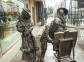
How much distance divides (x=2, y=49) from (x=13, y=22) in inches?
90.1

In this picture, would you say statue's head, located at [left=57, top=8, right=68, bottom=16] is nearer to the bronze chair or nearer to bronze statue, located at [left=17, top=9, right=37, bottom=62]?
the bronze chair

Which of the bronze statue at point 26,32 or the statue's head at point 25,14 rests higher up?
the statue's head at point 25,14

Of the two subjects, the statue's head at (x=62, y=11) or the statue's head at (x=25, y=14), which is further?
the statue's head at (x=62, y=11)

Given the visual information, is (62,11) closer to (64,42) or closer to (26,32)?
(64,42)

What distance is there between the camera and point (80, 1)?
830 inches

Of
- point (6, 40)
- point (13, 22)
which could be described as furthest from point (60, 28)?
point (13, 22)

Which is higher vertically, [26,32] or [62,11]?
[62,11]

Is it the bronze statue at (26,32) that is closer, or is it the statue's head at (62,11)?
the bronze statue at (26,32)

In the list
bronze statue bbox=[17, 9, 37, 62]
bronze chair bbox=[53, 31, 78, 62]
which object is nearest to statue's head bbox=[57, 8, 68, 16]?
bronze chair bbox=[53, 31, 78, 62]

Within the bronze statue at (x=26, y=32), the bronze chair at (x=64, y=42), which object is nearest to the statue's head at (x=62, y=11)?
the bronze chair at (x=64, y=42)

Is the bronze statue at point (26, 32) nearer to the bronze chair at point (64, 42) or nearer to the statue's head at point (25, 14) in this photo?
the statue's head at point (25, 14)

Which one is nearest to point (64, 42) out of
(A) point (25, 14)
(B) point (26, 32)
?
(B) point (26, 32)

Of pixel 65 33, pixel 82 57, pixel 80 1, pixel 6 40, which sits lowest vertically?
pixel 82 57

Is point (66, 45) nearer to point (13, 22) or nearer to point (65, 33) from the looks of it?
point (65, 33)
